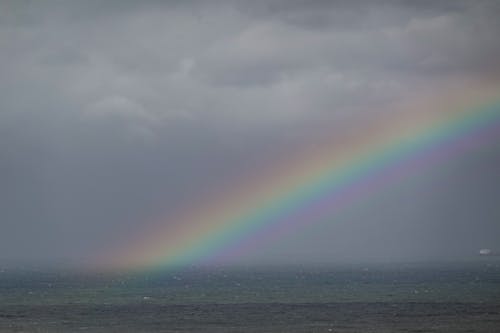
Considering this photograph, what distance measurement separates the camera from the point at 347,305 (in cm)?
9631

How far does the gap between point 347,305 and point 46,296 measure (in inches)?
1826

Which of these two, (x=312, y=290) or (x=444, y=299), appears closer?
(x=444, y=299)

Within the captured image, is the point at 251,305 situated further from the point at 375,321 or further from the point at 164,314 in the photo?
the point at 375,321

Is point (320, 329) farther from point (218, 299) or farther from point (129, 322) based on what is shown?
point (218, 299)

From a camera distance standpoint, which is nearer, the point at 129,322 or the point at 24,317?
the point at 129,322

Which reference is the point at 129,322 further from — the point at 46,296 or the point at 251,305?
the point at 46,296

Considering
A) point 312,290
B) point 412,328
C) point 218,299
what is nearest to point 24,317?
point 218,299

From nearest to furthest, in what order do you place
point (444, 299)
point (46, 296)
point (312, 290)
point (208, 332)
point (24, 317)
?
point (208, 332), point (24, 317), point (444, 299), point (46, 296), point (312, 290)

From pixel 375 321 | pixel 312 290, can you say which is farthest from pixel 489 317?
pixel 312 290

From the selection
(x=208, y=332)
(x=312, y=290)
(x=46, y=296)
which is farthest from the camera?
(x=312, y=290)

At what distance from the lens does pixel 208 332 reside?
6888 centimetres

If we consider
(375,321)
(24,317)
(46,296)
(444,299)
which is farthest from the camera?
(46,296)

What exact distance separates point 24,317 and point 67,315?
441 centimetres

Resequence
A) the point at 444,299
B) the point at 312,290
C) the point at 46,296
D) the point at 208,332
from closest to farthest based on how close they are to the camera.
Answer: the point at 208,332
the point at 444,299
the point at 46,296
the point at 312,290
